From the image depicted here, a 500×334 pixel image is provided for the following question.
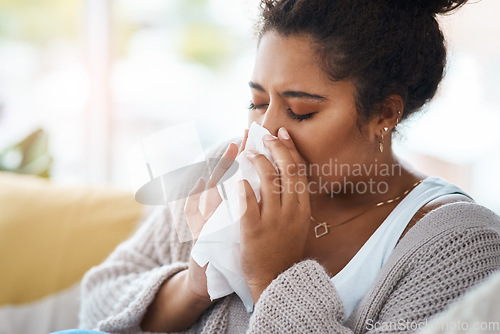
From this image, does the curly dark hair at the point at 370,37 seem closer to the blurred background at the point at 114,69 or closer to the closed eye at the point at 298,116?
the closed eye at the point at 298,116

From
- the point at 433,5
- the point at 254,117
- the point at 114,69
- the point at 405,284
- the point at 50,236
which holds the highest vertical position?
the point at 114,69

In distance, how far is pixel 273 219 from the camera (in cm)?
99

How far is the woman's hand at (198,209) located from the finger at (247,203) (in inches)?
3.4

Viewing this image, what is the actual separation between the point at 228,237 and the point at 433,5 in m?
0.60

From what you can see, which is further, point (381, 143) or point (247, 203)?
point (381, 143)

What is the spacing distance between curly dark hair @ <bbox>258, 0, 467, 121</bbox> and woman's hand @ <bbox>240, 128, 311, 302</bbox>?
0.63ft

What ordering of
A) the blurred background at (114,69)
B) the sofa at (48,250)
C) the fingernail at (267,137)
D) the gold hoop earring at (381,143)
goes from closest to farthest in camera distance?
the fingernail at (267,137), the gold hoop earring at (381,143), the sofa at (48,250), the blurred background at (114,69)

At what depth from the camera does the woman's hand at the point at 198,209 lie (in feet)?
3.51

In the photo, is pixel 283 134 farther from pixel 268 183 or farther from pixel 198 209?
pixel 198 209

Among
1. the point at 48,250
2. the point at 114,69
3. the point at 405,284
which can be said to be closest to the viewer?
the point at 405,284

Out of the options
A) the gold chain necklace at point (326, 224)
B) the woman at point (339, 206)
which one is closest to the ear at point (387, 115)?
the woman at point (339, 206)

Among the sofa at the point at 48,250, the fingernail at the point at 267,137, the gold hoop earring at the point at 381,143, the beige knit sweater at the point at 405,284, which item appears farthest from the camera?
the sofa at the point at 48,250

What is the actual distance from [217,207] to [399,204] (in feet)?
1.22

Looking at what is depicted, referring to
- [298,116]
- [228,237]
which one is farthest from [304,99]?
[228,237]
